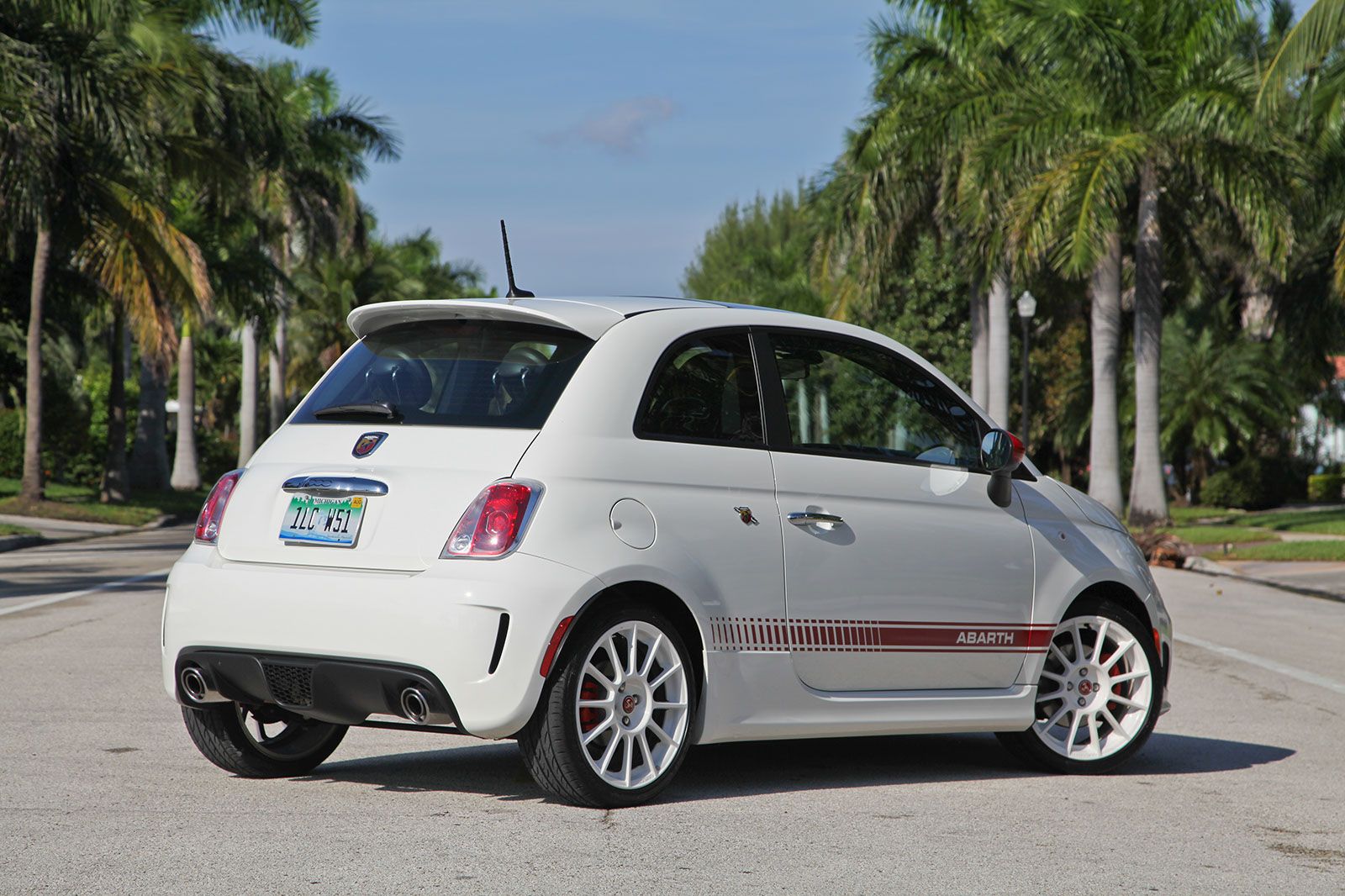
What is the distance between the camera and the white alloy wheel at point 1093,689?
6859 mm

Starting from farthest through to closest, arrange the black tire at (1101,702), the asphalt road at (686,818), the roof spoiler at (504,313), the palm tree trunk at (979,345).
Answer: the palm tree trunk at (979,345)
the black tire at (1101,702)
the roof spoiler at (504,313)
the asphalt road at (686,818)

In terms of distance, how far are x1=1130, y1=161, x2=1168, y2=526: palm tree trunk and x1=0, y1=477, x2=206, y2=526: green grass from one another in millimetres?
17616

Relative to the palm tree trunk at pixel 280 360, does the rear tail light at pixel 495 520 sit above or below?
below

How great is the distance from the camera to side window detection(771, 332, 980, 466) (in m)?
6.27

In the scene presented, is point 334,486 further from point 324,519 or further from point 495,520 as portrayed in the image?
point 495,520

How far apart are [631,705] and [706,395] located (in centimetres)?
117

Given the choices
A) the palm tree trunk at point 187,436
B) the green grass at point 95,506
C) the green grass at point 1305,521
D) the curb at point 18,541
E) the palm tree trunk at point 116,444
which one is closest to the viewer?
the curb at point 18,541

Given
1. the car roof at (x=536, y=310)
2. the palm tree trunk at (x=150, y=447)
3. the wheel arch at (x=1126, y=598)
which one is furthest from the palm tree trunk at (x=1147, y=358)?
the car roof at (x=536, y=310)

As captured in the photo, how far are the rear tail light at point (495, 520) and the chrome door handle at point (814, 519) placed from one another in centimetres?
108

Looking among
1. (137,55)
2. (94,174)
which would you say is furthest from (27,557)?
(137,55)

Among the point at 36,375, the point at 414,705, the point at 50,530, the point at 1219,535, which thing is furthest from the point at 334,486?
the point at 1219,535

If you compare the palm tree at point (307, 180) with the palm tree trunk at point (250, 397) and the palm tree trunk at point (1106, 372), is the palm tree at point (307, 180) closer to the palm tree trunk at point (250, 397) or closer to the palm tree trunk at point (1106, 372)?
the palm tree trunk at point (250, 397)

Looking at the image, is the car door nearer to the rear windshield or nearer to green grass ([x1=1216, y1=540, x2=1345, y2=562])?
the rear windshield

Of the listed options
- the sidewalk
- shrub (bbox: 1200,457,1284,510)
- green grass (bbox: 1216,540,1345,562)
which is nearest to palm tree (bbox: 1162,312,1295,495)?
shrub (bbox: 1200,457,1284,510)
